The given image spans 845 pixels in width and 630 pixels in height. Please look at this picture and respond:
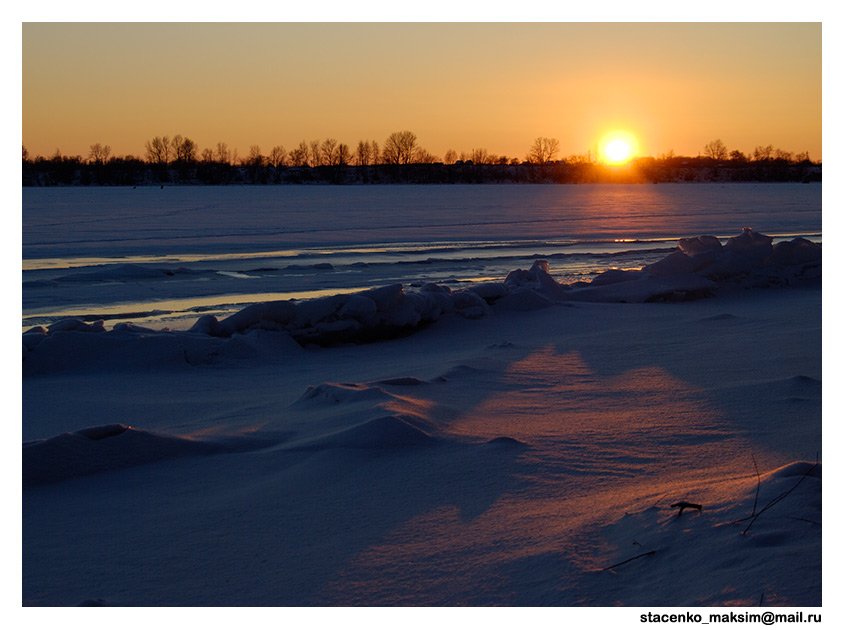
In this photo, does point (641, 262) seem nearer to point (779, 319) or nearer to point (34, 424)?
point (779, 319)

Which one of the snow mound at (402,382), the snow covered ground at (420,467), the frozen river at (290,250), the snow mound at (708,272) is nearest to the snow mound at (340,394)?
the snow covered ground at (420,467)

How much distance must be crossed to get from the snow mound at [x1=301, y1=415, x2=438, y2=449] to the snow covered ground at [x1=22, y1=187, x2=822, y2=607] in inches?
0.4

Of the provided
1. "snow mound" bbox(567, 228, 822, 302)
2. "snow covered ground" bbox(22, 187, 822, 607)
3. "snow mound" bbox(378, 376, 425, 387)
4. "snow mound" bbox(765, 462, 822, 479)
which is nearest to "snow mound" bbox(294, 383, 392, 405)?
"snow covered ground" bbox(22, 187, 822, 607)

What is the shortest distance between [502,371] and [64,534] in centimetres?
346

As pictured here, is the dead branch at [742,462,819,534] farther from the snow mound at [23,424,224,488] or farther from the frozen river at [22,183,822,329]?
the frozen river at [22,183,822,329]

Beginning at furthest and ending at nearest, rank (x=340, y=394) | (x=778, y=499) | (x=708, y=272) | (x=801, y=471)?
(x=708, y=272) < (x=340, y=394) < (x=801, y=471) < (x=778, y=499)

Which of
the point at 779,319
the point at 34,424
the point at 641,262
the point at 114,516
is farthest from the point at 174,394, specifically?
the point at 641,262

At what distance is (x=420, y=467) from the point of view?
3.83 m

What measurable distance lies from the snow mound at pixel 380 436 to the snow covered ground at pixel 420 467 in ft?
0.04

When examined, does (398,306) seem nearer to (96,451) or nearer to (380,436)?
(380,436)

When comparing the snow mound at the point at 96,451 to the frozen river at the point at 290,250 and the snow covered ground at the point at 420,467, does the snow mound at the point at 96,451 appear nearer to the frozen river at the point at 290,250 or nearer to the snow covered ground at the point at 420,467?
the snow covered ground at the point at 420,467

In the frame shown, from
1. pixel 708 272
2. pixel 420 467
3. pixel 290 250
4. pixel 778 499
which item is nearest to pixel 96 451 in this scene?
pixel 420 467

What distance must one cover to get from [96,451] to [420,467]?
1649 millimetres

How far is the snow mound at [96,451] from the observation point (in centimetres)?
379
